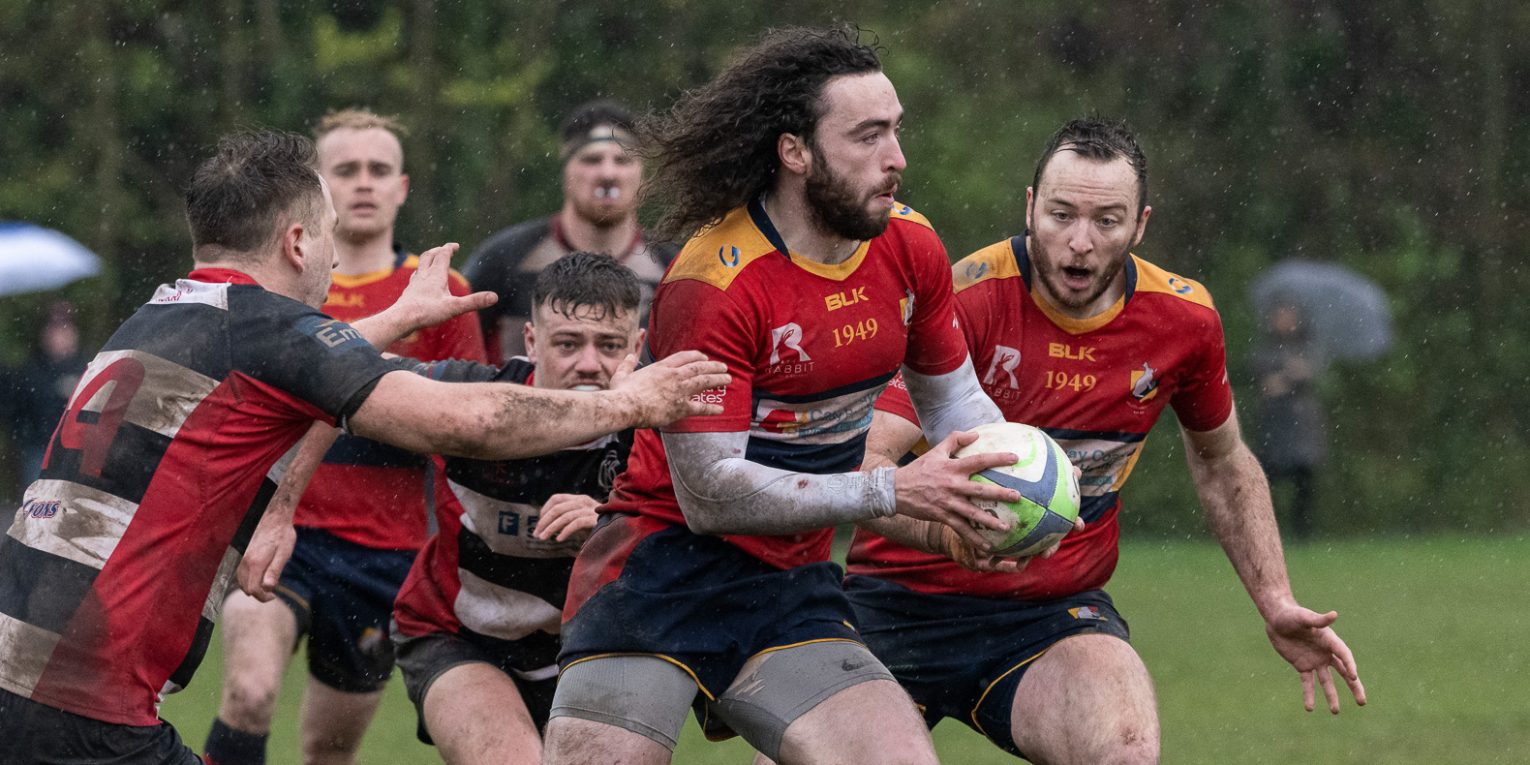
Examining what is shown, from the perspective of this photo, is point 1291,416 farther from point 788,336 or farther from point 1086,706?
point 788,336

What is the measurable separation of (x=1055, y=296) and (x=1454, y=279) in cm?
1454

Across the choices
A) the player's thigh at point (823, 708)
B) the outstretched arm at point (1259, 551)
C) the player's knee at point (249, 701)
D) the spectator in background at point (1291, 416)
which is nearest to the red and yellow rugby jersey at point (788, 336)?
the player's thigh at point (823, 708)

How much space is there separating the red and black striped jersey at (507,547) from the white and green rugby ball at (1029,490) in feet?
4.11

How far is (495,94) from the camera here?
17141mm

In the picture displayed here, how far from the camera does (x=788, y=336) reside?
4.26 metres

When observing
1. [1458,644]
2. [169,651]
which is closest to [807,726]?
[169,651]

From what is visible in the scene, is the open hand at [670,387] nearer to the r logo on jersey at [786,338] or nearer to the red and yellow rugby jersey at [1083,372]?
the r logo on jersey at [786,338]

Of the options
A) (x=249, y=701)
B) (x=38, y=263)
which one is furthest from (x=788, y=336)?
(x=38, y=263)

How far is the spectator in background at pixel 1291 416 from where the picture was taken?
1538cm

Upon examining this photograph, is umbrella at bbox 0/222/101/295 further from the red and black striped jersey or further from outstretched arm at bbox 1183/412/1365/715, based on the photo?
outstretched arm at bbox 1183/412/1365/715

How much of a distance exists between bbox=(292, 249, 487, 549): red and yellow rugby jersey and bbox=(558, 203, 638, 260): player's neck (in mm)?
762

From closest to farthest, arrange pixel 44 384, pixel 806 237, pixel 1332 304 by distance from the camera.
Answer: pixel 806 237
pixel 44 384
pixel 1332 304

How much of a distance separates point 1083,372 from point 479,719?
1.77 m

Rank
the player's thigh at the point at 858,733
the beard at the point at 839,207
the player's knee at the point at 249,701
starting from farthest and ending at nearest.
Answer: the player's knee at the point at 249,701, the beard at the point at 839,207, the player's thigh at the point at 858,733
